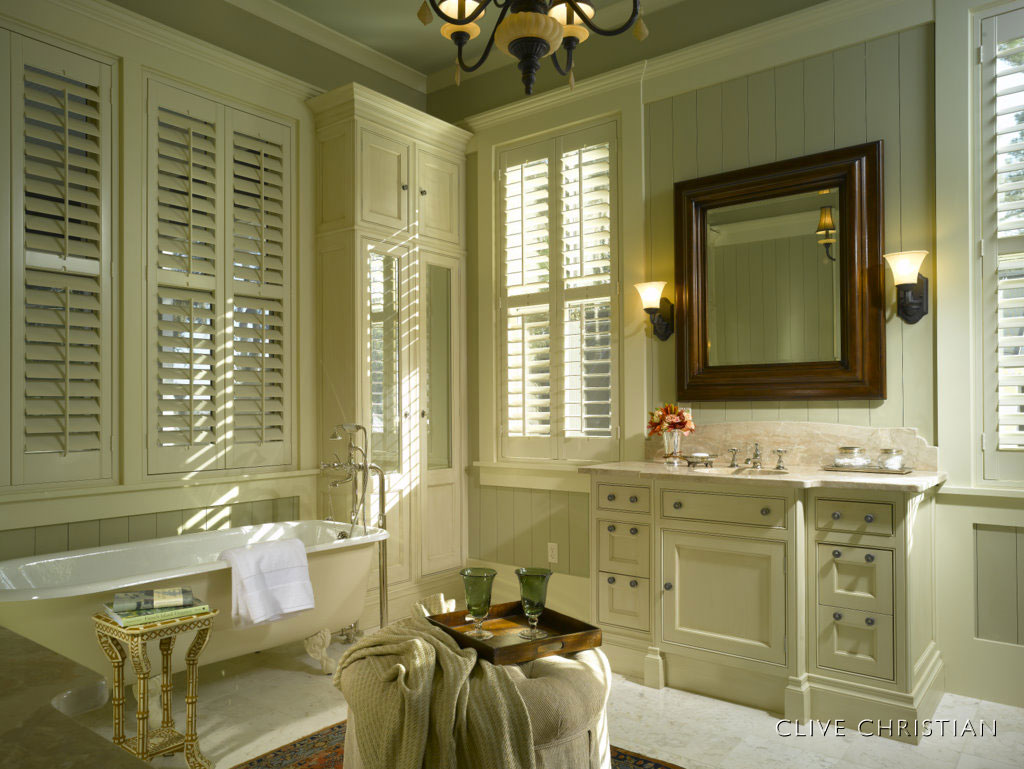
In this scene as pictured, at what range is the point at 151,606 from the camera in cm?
244

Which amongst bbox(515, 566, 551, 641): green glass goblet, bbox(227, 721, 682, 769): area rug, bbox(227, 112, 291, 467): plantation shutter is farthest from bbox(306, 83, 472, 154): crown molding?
bbox(227, 721, 682, 769): area rug

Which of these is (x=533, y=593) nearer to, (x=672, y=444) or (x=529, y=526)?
(x=672, y=444)

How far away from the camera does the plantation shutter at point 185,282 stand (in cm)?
341

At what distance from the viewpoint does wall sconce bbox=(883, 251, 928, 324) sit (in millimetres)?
2955

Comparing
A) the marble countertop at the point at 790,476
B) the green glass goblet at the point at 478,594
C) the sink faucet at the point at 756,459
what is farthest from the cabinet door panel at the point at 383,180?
the green glass goblet at the point at 478,594

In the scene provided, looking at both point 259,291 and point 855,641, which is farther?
point 259,291

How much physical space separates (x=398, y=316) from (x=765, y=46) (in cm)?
229

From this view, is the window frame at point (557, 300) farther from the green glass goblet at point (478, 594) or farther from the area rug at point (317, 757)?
the green glass goblet at point (478, 594)

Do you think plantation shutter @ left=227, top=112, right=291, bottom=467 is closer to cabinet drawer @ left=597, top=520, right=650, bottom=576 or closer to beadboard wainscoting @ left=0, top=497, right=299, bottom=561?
beadboard wainscoting @ left=0, top=497, right=299, bottom=561

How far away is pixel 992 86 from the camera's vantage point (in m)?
2.92

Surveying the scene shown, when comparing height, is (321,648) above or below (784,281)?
below

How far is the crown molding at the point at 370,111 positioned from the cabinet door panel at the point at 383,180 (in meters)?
0.10

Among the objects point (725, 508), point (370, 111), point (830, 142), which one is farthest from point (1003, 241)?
point (370, 111)

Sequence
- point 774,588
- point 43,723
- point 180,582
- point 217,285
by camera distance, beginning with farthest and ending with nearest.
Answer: point 217,285 < point 774,588 < point 180,582 < point 43,723
